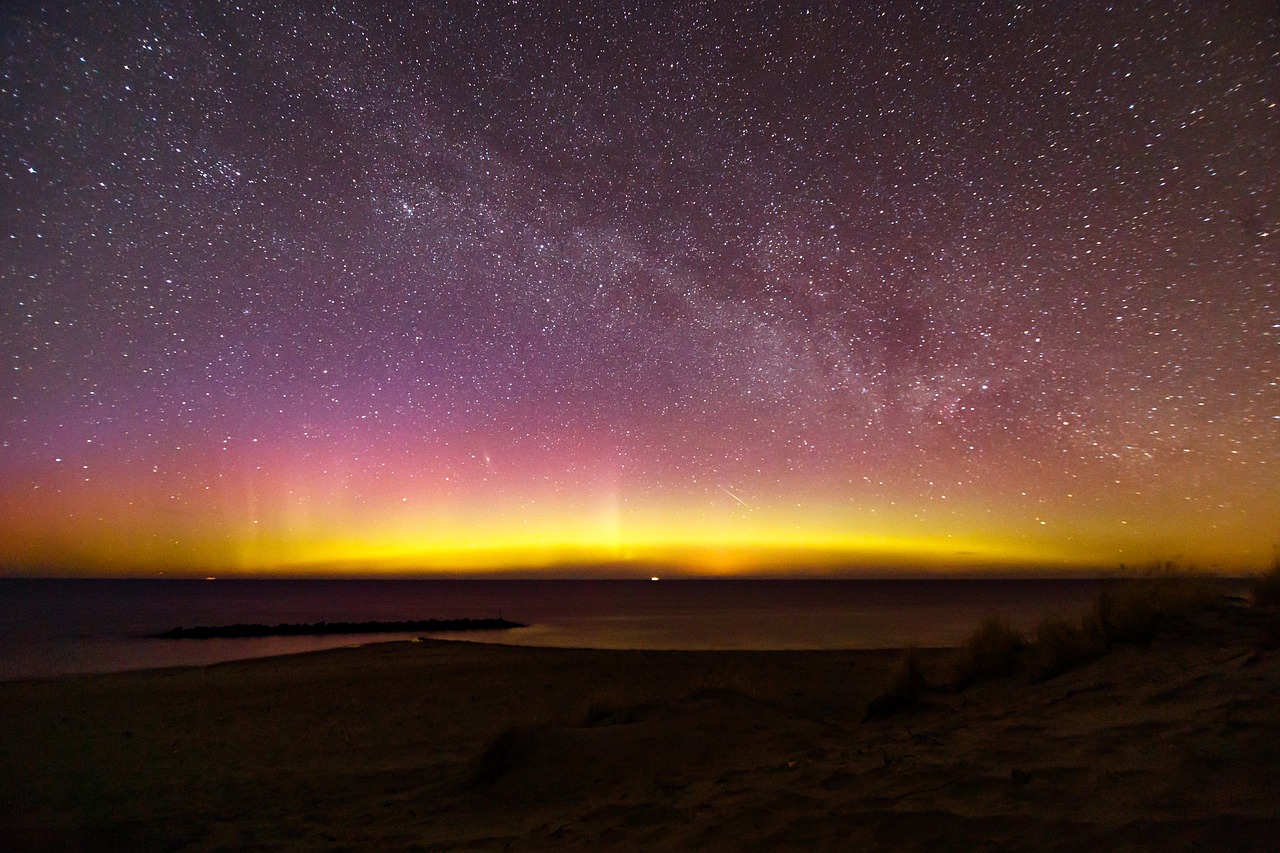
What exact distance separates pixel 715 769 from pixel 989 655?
3.90 m

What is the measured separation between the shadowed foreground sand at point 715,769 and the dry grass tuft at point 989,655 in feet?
1.53

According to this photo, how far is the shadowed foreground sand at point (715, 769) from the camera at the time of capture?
13.9ft

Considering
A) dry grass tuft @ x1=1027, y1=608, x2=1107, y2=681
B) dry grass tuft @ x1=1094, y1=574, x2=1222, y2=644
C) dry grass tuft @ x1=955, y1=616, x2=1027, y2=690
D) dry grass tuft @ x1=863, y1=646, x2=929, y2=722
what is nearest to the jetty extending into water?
dry grass tuft @ x1=863, y1=646, x2=929, y2=722

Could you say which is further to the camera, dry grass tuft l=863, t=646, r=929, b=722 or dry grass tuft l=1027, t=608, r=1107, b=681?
dry grass tuft l=863, t=646, r=929, b=722

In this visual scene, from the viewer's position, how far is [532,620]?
182 feet

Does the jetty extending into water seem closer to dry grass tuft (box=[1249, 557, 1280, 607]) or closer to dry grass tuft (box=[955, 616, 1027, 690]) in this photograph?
dry grass tuft (box=[955, 616, 1027, 690])

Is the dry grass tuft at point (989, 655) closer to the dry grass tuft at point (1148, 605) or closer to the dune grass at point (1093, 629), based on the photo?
the dune grass at point (1093, 629)

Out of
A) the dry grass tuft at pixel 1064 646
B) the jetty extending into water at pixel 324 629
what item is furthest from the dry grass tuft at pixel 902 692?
the jetty extending into water at pixel 324 629

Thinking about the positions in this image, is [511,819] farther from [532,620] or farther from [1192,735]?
[532,620]

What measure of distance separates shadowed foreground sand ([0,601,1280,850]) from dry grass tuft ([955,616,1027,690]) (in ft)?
1.53

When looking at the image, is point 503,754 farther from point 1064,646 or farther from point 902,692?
point 1064,646

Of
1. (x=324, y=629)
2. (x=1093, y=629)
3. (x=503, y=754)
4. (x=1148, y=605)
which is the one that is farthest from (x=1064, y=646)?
(x=324, y=629)

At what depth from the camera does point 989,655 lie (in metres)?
8.77

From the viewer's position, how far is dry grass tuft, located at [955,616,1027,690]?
862cm
